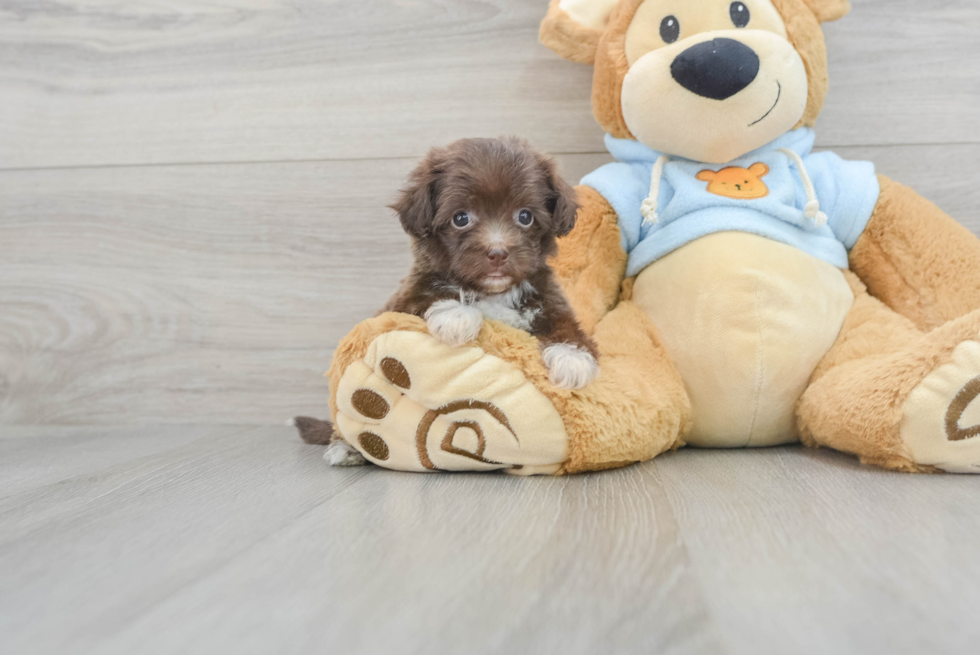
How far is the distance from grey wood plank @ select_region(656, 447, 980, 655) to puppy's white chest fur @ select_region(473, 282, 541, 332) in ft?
1.21

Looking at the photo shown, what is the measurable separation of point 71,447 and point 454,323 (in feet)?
3.82

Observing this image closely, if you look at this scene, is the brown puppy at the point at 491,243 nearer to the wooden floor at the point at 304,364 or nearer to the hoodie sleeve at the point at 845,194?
the wooden floor at the point at 304,364

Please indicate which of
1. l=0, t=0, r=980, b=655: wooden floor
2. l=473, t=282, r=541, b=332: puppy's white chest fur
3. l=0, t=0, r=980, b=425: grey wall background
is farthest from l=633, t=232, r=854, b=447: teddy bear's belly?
l=0, t=0, r=980, b=425: grey wall background

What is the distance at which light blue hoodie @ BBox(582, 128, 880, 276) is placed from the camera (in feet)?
4.77

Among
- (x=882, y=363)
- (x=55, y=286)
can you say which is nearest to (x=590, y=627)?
(x=882, y=363)

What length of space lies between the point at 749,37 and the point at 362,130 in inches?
39.9

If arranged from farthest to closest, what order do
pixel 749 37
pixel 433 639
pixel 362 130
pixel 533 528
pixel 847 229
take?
pixel 362 130 → pixel 847 229 → pixel 749 37 → pixel 533 528 → pixel 433 639

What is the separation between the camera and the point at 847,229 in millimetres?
1527

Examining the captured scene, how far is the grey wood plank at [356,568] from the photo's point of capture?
65 centimetres

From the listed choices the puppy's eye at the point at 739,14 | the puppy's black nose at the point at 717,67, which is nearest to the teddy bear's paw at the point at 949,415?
the puppy's black nose at the point at 717,67

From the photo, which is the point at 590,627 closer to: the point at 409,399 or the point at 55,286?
the point at 409,399

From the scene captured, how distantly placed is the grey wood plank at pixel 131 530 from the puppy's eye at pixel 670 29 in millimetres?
1080

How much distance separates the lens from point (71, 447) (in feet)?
5.63

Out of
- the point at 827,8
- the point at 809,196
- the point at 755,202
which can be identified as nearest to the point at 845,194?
the point at 809,196
